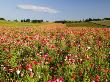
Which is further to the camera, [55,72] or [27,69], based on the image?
[55,72]

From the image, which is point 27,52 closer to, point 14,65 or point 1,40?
point 1,40

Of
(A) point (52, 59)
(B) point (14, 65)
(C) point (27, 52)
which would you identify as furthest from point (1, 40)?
(B) point (14, 65)

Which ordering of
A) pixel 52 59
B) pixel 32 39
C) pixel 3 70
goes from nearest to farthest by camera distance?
1. pixel 3 70
2. pixel 52 59
3. pixel 32 39

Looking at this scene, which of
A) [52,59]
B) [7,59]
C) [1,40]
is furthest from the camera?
[1,40]

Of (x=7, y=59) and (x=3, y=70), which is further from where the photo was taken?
(x=7, y=59)

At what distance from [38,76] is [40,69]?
893 millimetres

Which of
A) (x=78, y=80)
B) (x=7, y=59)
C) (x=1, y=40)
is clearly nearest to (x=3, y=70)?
(x=7, y=59)

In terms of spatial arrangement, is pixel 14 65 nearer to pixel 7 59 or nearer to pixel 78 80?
pixel 7 59

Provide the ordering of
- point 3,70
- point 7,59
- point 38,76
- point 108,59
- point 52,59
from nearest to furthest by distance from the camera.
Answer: point 38,76
point 3,70
point 7,59
point 52,59
point 108,59

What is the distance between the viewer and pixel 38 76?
6.61m

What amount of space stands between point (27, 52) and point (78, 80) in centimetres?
339

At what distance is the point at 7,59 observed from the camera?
26.7 ft

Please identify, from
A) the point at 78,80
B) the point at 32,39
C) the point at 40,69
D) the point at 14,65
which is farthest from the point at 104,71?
the point at 32,39

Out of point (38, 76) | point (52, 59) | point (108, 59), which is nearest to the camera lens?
point (38, 76)
